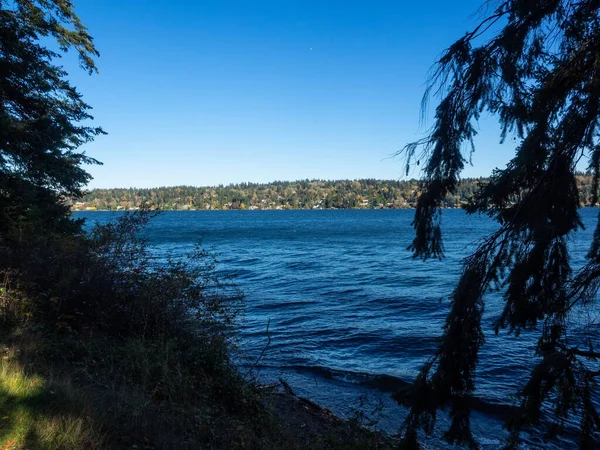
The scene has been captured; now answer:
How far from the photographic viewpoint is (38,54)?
13164 millimetres

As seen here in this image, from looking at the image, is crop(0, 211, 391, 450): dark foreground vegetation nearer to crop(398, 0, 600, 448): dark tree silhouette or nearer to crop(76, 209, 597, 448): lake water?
crop(76, 209, 597, 448): lake water

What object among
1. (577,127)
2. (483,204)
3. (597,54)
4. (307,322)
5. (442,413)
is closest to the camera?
(597,54)

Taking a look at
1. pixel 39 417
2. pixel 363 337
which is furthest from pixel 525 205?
pixel 363 337

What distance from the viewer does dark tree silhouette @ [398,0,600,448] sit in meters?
3.24

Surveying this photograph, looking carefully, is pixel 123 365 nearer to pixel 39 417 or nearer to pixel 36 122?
pixel 39 417

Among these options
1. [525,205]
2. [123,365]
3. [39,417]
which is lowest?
[123,365]

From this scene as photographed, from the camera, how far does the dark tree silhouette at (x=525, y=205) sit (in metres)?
3.24

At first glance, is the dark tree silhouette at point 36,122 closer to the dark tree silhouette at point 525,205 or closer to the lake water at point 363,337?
the lake water at point 363,337

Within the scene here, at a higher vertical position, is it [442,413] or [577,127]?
[577,127]

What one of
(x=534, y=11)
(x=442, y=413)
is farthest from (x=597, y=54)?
(x=442, y=413)

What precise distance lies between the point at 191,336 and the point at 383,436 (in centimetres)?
411

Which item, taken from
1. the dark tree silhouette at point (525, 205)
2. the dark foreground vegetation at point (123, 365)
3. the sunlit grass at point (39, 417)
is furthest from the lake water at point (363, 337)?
the sunlit grass at point (39, 417)

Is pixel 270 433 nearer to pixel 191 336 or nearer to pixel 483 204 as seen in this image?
pixel 191 336

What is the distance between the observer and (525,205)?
3508mm
